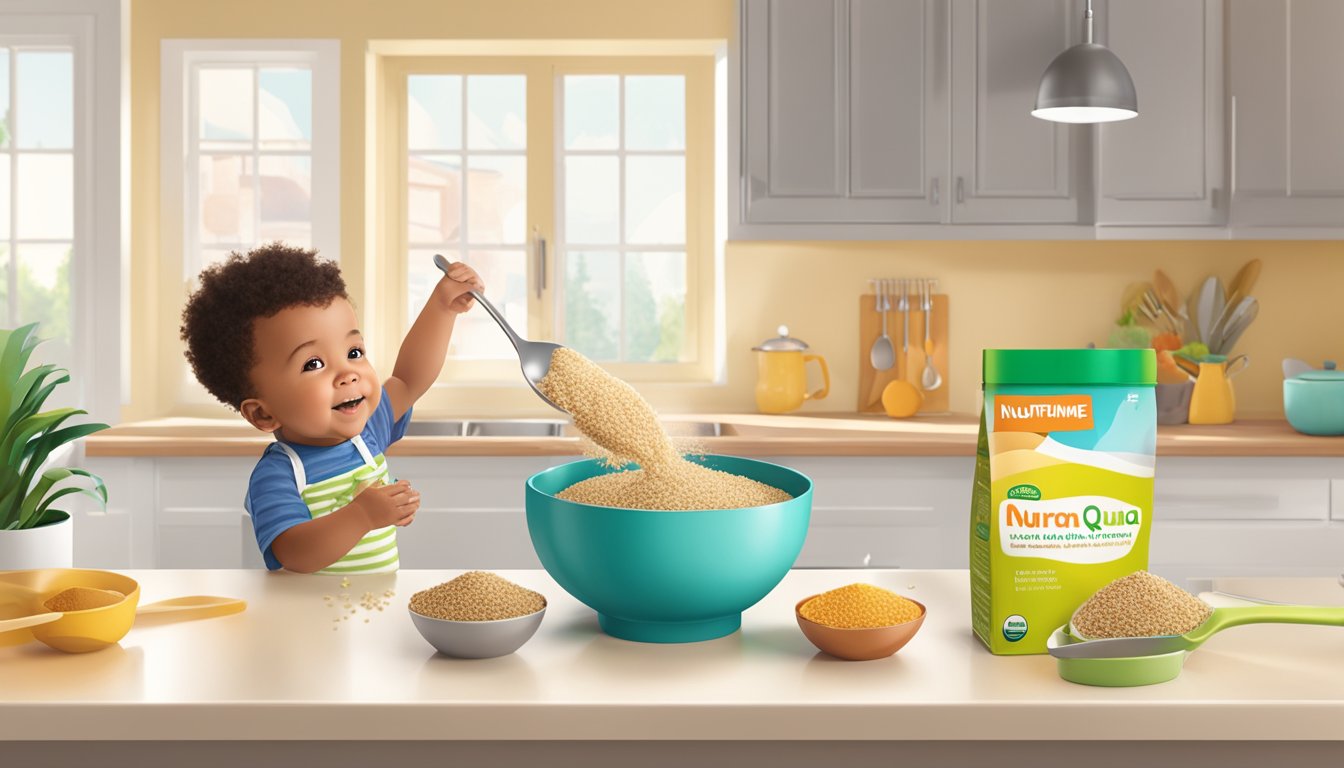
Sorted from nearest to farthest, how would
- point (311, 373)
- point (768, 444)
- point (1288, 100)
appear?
1. point (311, 373)
2. point (768, 444)
3. point (1288, 100)

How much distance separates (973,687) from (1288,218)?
2.59 metres

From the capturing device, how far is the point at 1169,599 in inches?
34.8

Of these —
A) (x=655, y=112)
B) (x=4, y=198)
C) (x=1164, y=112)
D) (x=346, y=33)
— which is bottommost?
(x=4, y=198)

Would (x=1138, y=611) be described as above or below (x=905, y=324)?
below

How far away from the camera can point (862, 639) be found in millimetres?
885

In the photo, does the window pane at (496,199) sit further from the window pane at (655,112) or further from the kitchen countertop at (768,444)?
the kitchen countertop at (768,444)

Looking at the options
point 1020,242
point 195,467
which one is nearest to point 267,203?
point 195,467

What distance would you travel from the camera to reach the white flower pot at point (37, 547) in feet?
3.79

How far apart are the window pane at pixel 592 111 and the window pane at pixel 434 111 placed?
343mm

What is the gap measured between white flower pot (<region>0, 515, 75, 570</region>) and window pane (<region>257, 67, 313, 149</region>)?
2.14 meters

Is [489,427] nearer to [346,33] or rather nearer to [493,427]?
[493,427]

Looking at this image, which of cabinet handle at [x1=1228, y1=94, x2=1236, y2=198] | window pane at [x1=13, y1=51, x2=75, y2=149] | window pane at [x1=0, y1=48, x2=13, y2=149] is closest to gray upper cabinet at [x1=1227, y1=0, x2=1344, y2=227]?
cabinet handle at [x1=1228, y1=94, x2=1236, y2=198]

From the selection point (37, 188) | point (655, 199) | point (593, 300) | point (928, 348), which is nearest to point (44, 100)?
point (37, 188)

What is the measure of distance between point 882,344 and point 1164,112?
3.27 feet
